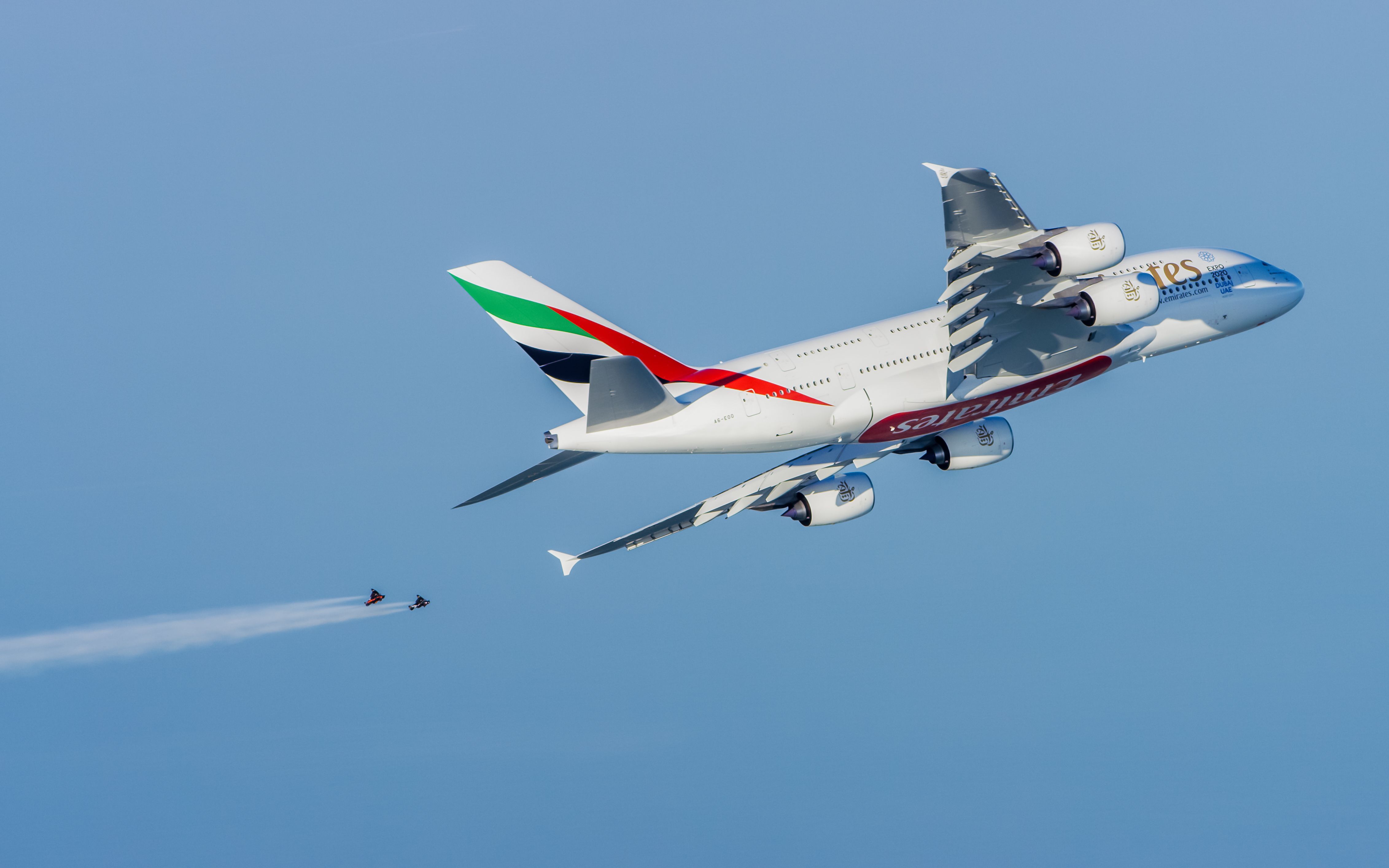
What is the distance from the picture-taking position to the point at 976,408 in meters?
37.7

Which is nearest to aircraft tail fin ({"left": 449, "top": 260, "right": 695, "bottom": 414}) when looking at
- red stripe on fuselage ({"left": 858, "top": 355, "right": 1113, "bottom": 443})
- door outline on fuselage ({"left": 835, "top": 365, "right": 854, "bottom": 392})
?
door outline on fuselage ({"left": 835, "top": 365, "right": 854, "bottom": 392})

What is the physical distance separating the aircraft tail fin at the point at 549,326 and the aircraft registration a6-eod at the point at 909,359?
0.13ft

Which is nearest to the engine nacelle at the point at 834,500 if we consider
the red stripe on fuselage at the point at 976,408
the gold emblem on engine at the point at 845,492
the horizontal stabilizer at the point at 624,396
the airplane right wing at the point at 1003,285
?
the gold emblem on engine at the point at 845,492

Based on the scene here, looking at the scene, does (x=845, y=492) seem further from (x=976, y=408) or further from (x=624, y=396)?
(x=624, y=396)

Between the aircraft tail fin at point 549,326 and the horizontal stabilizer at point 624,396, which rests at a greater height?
the aircraft tail fin at point 549,326

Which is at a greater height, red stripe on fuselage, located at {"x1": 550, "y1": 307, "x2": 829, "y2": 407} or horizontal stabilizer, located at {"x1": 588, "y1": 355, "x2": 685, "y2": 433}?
red stripe on fuselage, located at {"x1": 550, "y1": 307, "x2": 829, "y2": 407}

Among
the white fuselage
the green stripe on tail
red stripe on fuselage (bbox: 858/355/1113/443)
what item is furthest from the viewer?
red stripe on fuselage (bbox: 858/355/1113/443)

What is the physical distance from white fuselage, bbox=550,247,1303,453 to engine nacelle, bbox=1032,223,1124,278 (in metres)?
4.93

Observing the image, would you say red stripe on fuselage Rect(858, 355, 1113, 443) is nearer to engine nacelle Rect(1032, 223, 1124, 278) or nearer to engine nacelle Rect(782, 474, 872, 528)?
engine nacelle Rect(782, 474, 872, 528)

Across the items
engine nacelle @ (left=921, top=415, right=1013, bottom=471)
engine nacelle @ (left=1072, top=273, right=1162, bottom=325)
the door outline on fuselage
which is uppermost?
engine nacelle @ (left=1072, top=273, right=1162, bottom=325)

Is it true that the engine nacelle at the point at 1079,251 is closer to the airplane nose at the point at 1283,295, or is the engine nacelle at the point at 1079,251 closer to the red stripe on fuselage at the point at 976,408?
the red stripe on fuselage at the point at 976,408

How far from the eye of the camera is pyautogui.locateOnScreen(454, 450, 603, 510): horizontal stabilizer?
35.0 m

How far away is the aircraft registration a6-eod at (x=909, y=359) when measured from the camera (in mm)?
32438

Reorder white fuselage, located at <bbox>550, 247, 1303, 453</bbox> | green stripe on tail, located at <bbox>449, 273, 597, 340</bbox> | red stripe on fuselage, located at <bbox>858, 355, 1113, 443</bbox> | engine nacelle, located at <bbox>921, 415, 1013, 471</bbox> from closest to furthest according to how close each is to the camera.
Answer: green stripe on tail, located at <bbox>449, 273, 597, 340</bbox> < white fuselage, located at <bbox>550, 247, 1303, 453</bbox> < red stripe on fuselage, located at <bbox>858, 355, 1113, 443</bbox> < engine nacelle, located at <bbox>921, 415, 1013, 471</bbox>
